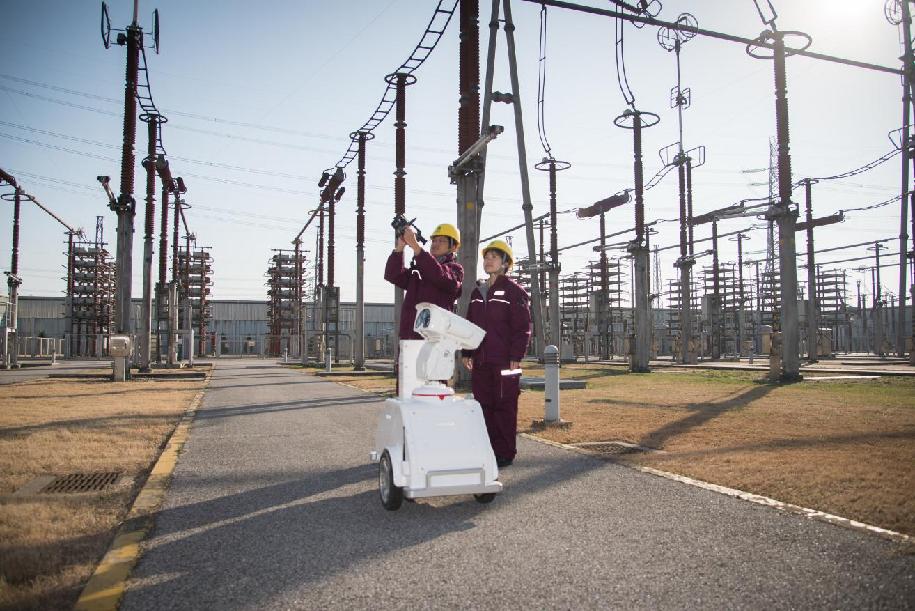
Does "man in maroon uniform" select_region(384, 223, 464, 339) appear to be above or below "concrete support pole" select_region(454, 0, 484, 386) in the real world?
below

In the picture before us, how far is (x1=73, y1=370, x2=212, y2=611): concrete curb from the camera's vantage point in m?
2.57

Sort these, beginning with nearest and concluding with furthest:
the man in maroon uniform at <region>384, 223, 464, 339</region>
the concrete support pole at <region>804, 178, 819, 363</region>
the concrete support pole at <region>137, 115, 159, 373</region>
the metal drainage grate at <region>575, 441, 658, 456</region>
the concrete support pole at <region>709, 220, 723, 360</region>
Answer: the man in maroon uniform at <region>384, 223, 464, 339</region> < the metal drainage grate at <region>575, 441, 658, 456</region> < the concrete support pole at <region>137, 115, 159, 373</region> < the concrete support pole at <region>804, 178, 819, 363</region> < the concrete support pole at <region>709, 220, 723, 360</region>

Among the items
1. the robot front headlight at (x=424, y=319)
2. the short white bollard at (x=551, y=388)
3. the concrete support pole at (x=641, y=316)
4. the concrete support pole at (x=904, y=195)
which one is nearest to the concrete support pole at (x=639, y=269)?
the concrete support pole at (x=641, y=316)

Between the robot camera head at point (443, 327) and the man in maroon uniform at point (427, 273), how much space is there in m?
0.56

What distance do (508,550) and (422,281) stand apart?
2584 millimetres

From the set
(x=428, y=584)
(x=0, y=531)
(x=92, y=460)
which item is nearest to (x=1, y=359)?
(x=92, y=460)

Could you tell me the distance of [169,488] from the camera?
15.4 feet

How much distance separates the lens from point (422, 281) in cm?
525

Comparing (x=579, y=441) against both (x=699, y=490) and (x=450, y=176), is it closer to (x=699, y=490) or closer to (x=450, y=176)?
(x=699, y=490)

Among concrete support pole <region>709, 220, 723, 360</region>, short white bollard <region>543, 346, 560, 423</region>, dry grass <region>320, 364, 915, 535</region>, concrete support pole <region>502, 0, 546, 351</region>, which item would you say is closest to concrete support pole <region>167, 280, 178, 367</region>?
concrete support pole <region>502, 0, 546, 351</region>

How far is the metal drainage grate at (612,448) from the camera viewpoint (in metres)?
6.27

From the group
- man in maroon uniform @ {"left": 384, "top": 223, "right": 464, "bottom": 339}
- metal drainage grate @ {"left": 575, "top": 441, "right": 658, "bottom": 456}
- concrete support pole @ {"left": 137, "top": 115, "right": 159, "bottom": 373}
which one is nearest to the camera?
man in maroon uniform @ {"left": 384, "top": 223, "right": 464, "bottom": 339}

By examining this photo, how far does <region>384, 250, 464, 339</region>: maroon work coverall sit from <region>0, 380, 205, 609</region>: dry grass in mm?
2611

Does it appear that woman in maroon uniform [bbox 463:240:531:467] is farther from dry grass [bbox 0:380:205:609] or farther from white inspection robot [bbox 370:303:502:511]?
dry grass [bbox 0:380:205:609]
